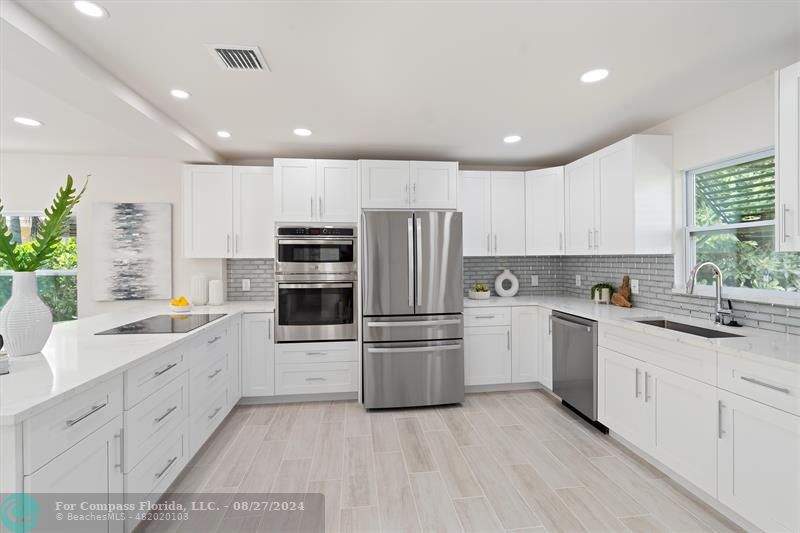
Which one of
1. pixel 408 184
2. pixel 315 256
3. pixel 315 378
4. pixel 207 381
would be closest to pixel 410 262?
pixel 408 184

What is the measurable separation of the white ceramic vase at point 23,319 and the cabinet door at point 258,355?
1.81 meters

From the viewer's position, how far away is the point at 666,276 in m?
3.11

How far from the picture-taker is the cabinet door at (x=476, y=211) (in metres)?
4.07

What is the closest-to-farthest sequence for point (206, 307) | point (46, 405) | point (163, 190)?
point (46, 405), point (206, 307), point (163, 190)

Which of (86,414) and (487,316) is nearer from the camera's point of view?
(86,414)

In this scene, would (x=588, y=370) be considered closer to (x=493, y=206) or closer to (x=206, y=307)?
(x=493, y=206)

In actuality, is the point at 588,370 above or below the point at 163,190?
below

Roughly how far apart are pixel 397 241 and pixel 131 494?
8.12 ft

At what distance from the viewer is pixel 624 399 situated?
2691 millimetres

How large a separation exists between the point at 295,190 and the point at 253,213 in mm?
525

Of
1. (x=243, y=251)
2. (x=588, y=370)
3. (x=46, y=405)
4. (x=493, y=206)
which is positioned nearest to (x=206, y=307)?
(x=243, y=251)

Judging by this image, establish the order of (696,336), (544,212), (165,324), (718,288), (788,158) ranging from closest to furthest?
(788,158), (696,336), (718,288), (165,324), (544,212)

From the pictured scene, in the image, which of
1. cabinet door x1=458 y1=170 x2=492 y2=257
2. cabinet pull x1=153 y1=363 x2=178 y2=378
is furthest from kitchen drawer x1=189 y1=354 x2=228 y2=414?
cabinet door x1=458 y1=170 x2=492 y2=257

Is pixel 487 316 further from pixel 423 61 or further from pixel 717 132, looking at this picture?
pixel 423 61
